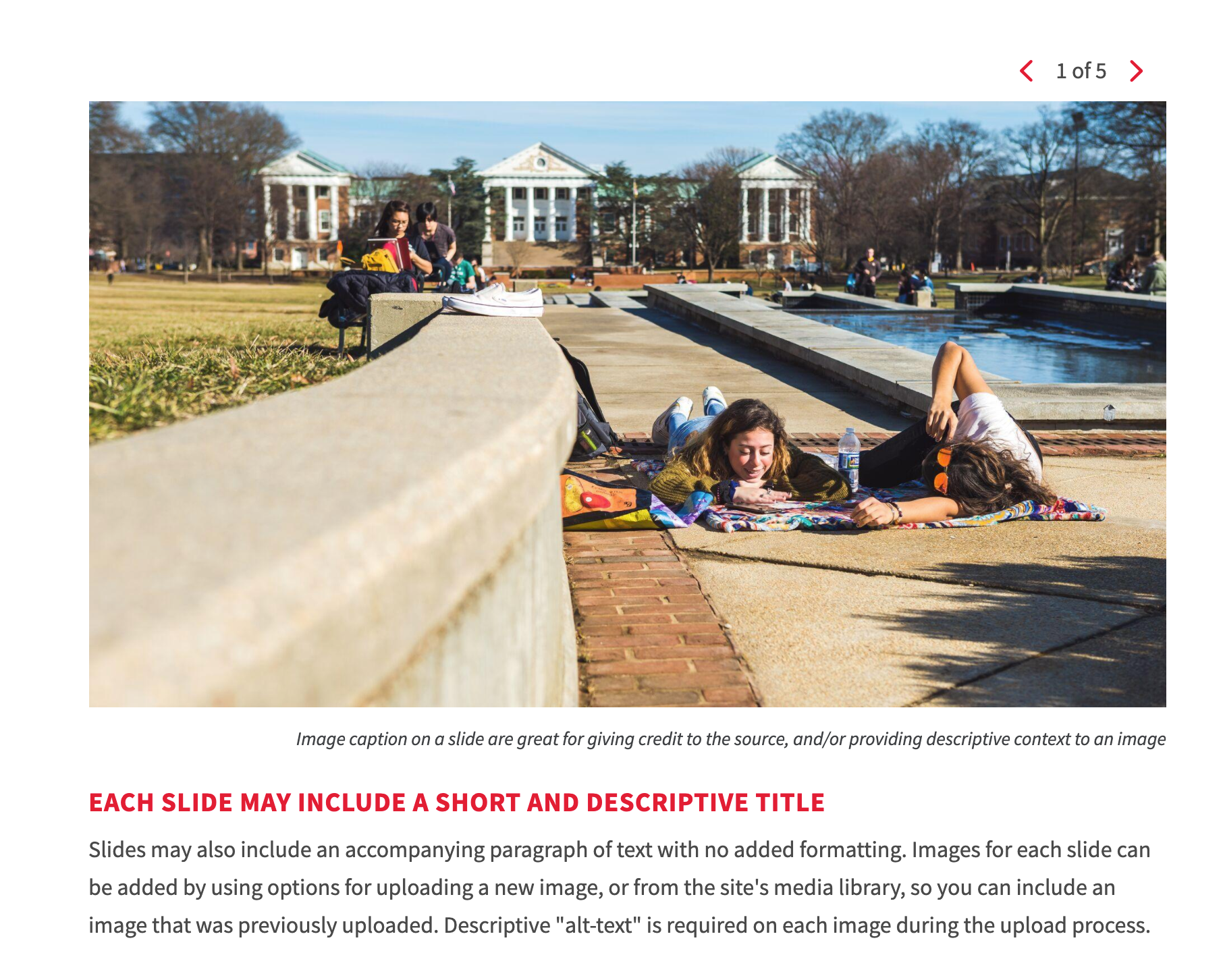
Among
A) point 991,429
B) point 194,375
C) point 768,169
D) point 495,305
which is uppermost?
point 768,169

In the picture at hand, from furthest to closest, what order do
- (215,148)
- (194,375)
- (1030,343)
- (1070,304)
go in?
(215,148) → (1070,304) → (1030,343) → (194,375)

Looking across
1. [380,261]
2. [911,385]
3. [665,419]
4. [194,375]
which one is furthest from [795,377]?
[194,375]

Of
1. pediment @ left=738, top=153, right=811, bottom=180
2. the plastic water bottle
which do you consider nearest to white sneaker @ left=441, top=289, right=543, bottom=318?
the plastic water bottle

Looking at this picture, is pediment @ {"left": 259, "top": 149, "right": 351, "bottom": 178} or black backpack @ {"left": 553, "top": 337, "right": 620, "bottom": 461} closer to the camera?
black backpack @ {"left": 553, "top": 337, "right": 620, "bottom": 461}

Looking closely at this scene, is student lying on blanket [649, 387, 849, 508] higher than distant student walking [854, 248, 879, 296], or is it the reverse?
distant student walking [854, 248, 879, 296]

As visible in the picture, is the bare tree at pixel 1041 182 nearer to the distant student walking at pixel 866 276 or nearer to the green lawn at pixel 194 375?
the distant student walking at pixel 866 276

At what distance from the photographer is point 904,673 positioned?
3.74 metres

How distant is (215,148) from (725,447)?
240 ft

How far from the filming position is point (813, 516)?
5.80 m

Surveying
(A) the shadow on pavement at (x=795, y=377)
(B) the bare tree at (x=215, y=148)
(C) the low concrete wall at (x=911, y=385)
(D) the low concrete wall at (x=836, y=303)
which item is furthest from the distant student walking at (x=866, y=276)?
(B) the bare tree at (x=215, y=148)

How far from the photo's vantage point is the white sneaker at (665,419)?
7664 millimetres

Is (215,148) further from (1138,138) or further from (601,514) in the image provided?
(601,514)

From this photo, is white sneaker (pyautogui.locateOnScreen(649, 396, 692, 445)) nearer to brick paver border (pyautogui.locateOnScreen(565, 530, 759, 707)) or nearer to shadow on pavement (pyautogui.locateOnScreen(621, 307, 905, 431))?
shadow on pavement (pyautogui.locateOnScreen(621, 307, 905, 431))

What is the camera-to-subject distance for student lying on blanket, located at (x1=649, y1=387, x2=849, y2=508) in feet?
20.0
